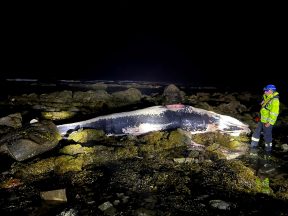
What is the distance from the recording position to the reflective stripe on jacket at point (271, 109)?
8.55 meters

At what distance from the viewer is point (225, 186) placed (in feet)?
22.2

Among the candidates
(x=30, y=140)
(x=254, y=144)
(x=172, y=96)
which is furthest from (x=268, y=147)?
(x=172, y=96)

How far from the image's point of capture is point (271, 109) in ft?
28.1

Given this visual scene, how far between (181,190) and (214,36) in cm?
4486

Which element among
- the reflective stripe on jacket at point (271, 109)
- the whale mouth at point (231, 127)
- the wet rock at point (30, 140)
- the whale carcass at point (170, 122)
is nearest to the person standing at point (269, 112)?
the reflective stripe on jacket at point (271, 109)

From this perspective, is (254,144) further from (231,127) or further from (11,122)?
(11,122)

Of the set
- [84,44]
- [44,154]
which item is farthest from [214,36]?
[44,154]

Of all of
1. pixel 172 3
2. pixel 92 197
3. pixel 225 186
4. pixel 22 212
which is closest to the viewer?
pixel 22 212

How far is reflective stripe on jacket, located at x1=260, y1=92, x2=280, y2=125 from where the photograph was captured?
8555 millimetres

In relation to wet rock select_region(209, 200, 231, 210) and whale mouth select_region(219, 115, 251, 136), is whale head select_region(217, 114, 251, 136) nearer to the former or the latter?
whale mouth select_region(219, 115, 251, 136)

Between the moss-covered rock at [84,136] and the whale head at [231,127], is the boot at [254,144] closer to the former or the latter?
the whale head at [231,127]

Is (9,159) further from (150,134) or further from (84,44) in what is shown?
(84,44)

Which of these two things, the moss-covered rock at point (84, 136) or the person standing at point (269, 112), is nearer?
the person standing at point (269, 112)

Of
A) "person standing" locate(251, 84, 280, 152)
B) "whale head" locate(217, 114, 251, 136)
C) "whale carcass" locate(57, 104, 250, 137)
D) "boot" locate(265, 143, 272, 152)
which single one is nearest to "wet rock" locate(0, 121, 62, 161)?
"whale carcass" locate(57, 104, 250, 137)
